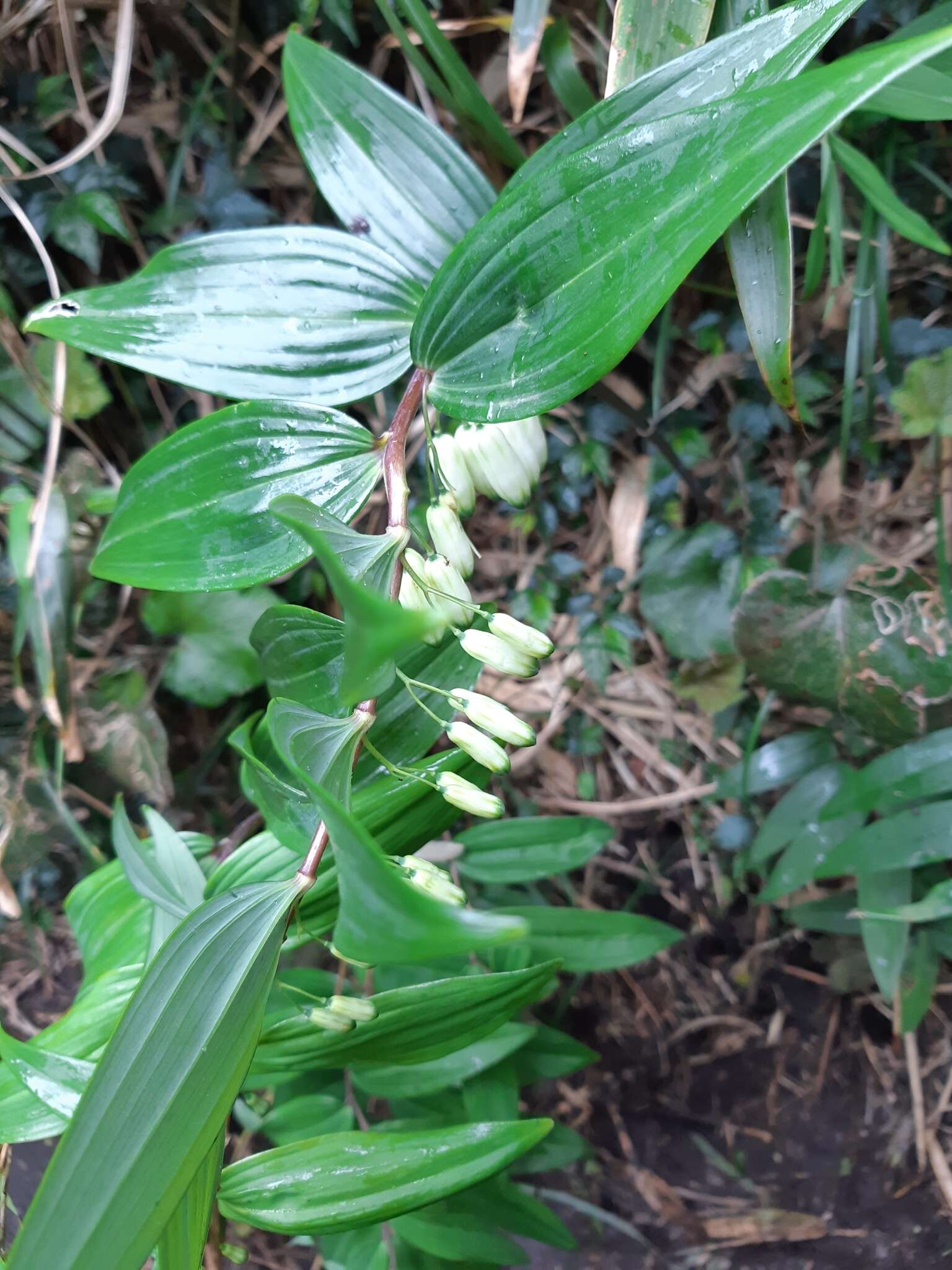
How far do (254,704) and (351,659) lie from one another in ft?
2.55

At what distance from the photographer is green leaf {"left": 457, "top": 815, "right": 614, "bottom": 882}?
78cm

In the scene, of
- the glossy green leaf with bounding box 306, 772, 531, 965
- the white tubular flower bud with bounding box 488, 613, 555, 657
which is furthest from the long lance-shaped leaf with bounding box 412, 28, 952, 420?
the glossy green leaf with bounding box 306, 772, 531, 965

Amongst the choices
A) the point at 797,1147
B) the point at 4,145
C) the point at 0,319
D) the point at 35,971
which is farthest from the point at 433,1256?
the point at 4,145

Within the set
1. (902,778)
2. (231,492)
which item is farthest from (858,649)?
(231,492)

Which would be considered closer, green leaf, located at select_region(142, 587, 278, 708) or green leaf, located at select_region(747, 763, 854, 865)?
green leaf, located at select_region(747, 763, 854, 865)

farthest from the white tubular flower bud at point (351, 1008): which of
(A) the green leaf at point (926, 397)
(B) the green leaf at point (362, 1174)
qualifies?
(A) the green leaf at point (926, 397)

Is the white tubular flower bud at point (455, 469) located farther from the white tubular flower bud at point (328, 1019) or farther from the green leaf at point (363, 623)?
the white tubular flower bud at point (328, 1019)

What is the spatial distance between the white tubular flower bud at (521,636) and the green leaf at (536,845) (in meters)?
0.40

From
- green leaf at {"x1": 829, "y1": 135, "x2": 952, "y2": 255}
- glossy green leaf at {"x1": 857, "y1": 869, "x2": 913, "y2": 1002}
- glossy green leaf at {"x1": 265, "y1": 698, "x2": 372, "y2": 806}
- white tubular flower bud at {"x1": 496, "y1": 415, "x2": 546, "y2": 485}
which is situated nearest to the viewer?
glossy green leaf at {"x1": 265, "y1": 698, "x2": 372, "y2": 806}

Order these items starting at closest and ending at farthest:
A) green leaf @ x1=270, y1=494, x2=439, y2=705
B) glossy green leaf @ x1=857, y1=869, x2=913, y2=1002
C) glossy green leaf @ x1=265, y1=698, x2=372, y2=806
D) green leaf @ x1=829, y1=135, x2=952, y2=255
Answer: green leaf @ x1=270, y1=494, x2=439, y2=705 → glossy green leaf @ x1=265, y1=698, x2=372, y2=806 → green leaf @ x1=829, y1=135, x2=952, y2=255 → glossy green leaf @ x1=857, y1=869, x2=913, y2=1002

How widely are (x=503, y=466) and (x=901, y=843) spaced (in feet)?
1.84

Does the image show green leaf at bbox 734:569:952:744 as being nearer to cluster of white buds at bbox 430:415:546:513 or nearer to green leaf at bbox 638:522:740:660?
green leaf at bbox 638:522:740:660

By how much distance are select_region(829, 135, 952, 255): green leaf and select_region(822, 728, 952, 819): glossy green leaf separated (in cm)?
45

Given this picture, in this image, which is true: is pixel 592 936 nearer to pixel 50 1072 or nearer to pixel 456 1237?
pixel 456 1237
